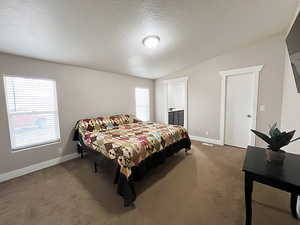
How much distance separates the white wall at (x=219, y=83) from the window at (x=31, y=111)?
3610 mm

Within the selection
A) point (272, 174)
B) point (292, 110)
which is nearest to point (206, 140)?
point (292, 110)

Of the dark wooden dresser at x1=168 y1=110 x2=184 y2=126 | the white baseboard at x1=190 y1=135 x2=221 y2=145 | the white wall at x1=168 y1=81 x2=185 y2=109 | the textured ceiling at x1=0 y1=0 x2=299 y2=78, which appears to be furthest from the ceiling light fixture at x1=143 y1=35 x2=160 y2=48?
the white wall at x1=168 y1=81 x2=185 y2=109

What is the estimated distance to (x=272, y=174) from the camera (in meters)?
1.09

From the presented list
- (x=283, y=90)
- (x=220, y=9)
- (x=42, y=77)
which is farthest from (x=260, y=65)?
(x=42, y=77)

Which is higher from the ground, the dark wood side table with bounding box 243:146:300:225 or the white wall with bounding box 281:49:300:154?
the white wall with bounding box 281:49:300:154

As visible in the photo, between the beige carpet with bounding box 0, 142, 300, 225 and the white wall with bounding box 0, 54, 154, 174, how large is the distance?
0.40 m

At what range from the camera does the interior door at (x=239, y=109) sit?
3.36 m

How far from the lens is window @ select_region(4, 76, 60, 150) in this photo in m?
2.40

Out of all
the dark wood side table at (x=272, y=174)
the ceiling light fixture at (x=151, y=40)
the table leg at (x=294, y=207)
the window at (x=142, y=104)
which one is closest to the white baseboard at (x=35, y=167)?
the window at (x=142, y=104)

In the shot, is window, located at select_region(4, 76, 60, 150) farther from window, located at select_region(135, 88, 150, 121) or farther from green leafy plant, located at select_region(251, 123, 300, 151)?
green leafy plant, located at select_region(251, 123, 300, 151)

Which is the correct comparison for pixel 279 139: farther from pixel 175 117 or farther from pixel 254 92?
pixel 175 117

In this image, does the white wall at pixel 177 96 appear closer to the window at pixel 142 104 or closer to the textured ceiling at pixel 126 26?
the window at pixel 142 104

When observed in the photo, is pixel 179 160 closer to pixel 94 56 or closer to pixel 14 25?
pixel 94 56

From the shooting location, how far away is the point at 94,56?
112 inches
